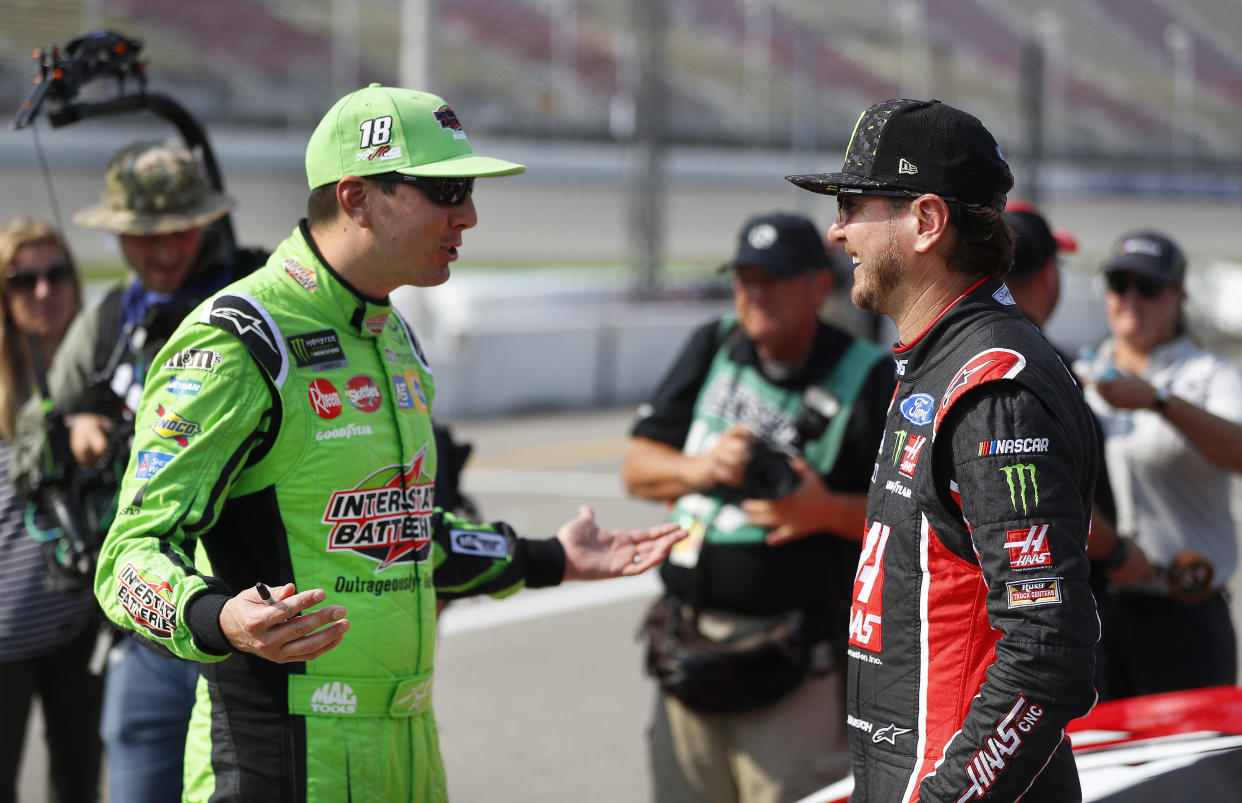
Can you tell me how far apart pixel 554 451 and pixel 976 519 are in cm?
1053

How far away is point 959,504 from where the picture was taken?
1943mm

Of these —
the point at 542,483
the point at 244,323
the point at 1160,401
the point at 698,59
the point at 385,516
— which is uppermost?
the point at 698,59

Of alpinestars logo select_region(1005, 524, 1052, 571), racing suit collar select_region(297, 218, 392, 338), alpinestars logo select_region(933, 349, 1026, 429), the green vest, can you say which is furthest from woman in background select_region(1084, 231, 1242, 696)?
racing suit collar select_region(297, 218, 392, 338)

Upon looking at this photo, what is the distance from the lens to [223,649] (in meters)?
2.06

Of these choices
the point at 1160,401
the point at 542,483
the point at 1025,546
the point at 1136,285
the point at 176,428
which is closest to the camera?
the point at 1025,546

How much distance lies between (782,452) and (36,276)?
2.34m

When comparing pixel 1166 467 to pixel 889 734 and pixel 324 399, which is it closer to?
pixel 889 734

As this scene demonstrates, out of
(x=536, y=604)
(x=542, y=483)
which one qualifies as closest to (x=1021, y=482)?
(x=536, y=604)

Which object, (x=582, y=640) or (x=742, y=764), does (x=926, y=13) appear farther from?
(x=742, y=764)

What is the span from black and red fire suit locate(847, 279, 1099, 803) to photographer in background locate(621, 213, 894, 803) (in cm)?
118

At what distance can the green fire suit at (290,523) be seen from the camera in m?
2.23

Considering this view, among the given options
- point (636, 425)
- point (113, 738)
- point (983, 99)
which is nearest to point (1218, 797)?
point (636, 425)

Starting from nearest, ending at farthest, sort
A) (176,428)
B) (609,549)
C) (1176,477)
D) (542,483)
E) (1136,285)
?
(176,428) < (609,549) < (1176,477) < (1136,285) < (542,483)

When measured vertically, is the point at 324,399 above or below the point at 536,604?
above
